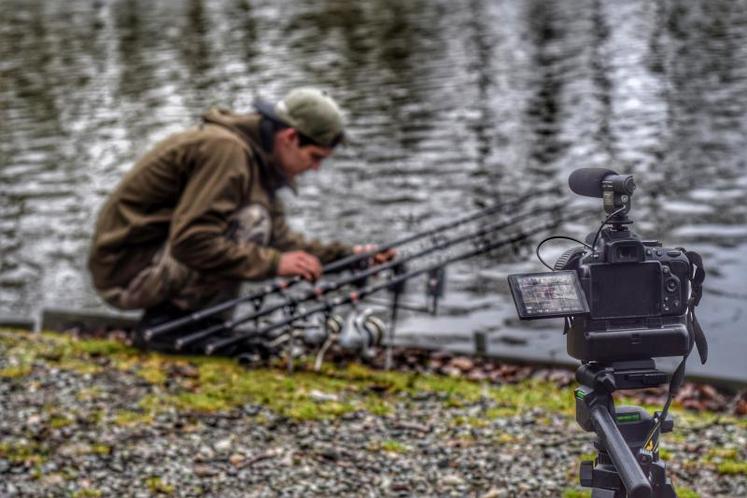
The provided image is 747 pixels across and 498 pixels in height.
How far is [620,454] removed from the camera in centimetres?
354

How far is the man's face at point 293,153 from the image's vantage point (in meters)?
8.40

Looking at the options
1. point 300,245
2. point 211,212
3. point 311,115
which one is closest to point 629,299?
point 311,115

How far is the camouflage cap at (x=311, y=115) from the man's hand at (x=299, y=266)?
0.82 m

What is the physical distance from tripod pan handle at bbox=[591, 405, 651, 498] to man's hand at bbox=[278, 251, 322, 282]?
4.74 metres

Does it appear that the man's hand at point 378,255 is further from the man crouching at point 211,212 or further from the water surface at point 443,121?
the water surface at point 443,121

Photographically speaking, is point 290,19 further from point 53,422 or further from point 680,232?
point 53,422

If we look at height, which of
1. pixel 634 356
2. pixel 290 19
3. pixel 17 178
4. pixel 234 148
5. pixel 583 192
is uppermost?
pixel 583 192

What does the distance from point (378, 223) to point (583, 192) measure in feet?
34.5

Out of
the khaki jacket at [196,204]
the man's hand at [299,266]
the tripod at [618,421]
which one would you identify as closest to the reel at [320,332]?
the khaki jacket at [196,204]

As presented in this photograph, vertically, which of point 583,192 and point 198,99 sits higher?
point 583,192

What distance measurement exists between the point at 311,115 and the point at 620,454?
509 cm

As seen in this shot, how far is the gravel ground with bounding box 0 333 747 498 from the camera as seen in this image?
634 centimetres

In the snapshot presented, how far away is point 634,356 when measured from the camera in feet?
12.6

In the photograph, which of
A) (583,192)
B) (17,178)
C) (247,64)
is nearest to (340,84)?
(247,64)
